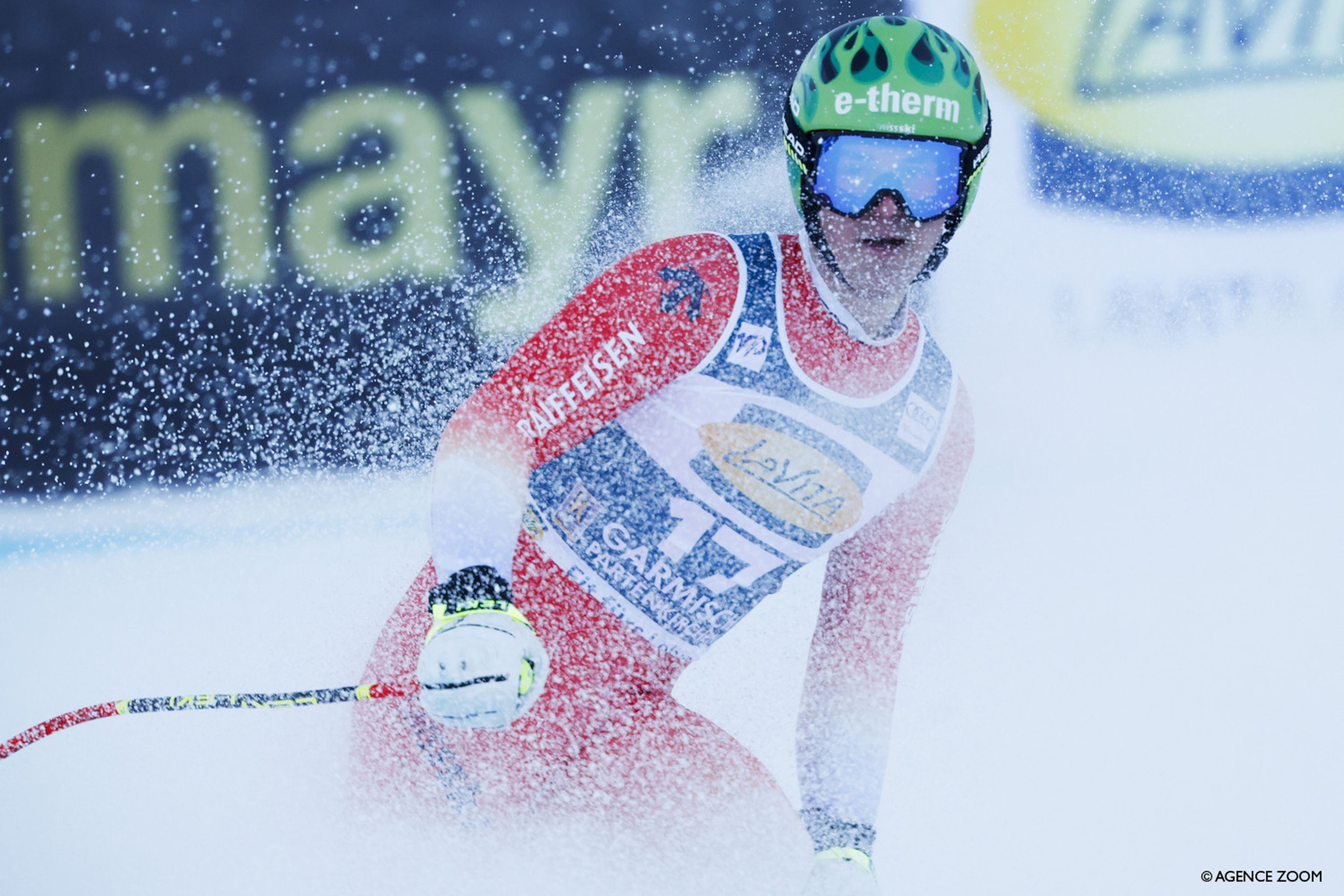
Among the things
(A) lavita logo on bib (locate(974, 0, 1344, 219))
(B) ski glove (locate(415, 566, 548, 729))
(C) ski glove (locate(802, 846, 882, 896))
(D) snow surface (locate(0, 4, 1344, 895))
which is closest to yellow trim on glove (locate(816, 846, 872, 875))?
(C) ski glove (locate(802, 846, 882, 896))

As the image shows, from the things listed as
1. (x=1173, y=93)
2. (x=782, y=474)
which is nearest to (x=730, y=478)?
(x=782, y=474)

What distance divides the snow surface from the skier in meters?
1.24

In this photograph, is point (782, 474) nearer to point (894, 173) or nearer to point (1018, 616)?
point (894, 173)

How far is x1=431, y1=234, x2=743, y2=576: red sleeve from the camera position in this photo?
1.22m

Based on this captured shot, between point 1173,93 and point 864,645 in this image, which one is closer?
point 864,645

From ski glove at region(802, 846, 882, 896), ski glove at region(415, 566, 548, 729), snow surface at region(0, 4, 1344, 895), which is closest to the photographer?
ski glove at region(415, 566, 548, 729)

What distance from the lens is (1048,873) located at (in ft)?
8.79

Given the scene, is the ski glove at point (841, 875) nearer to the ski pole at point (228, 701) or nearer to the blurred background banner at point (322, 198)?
the ski pole at point (228, 701)

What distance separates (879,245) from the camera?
1379 millimetres

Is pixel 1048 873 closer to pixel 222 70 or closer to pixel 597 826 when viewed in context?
pixel 597 826

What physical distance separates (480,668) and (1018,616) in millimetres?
2219

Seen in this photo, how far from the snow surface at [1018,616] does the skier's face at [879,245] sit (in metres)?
1.48

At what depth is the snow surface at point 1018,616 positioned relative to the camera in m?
2.74

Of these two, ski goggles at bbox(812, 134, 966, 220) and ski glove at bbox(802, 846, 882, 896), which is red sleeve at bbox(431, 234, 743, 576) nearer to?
ski goggles at bbox(812, 134, 966, 220)
